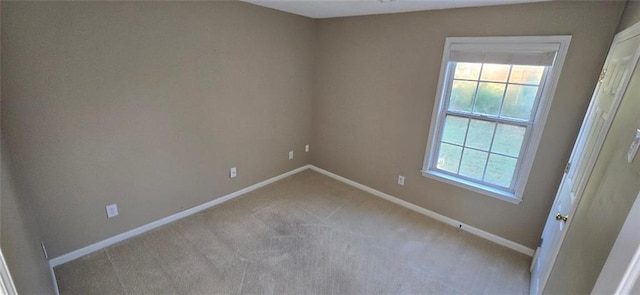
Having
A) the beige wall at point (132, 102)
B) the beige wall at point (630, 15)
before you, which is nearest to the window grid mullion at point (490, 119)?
the beige wall at point (630, 15)

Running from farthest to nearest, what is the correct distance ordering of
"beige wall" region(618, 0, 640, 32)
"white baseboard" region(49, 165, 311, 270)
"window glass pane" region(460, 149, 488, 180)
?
1. "window glass pane" region(460, 149, 488, 180)
2. "white baseboard" region(49, 165, 311, 270)
3. "beige wall" region(618, 0, 640, 32)

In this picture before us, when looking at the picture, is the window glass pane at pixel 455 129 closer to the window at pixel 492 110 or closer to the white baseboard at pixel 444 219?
→ the window at pixel 492 110

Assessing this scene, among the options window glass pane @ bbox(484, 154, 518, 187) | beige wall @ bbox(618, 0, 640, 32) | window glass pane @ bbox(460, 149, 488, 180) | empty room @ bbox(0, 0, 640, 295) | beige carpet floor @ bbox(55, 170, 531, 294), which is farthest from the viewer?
window glass pane @ bbox(460, 149, 488, 180)

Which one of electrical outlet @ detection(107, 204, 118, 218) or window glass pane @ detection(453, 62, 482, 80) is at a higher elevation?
window glass pane @ detection(453, 62, 482, 80)

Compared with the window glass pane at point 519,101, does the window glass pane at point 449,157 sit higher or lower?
lower

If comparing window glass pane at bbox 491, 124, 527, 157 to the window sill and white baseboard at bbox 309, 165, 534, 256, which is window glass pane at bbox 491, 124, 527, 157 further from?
white baseboard at bbox 309, 165, 534, 256

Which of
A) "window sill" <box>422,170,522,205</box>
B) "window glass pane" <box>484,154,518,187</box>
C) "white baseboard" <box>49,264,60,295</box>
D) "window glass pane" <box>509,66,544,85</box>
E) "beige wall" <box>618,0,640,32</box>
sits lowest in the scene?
"white baseboard" <box>49,264,60,295</box>

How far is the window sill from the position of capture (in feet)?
8.00

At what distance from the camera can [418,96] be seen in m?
2.78

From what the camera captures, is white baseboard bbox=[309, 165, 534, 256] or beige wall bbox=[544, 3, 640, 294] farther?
white baseboard bbox=[309, 165, 534, 256]

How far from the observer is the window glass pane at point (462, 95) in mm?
2528

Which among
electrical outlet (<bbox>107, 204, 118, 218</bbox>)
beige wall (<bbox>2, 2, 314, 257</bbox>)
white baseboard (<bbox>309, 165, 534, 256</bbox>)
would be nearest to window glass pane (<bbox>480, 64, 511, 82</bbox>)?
white baseboard (<bbox>309, 165, 534, 256</bbox>)

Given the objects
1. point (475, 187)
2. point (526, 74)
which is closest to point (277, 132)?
point (475, 187)

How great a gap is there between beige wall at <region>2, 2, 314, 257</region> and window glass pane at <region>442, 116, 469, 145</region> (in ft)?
6.42
